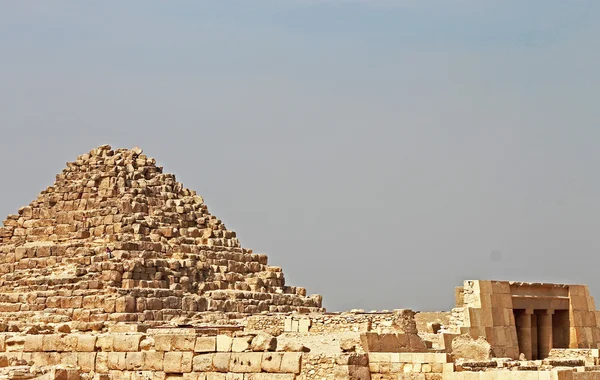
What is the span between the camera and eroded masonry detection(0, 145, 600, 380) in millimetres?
22172

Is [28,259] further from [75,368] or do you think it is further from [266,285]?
[75,368]

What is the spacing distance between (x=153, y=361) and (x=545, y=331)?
11113 mm

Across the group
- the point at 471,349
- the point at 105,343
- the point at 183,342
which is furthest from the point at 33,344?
the point at 471,349

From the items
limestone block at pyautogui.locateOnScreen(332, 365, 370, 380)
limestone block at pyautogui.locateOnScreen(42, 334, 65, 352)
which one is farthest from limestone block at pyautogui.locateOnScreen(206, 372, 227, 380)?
limestone block at pyautogui.locateOnScreen(42, 334, 65, 352)

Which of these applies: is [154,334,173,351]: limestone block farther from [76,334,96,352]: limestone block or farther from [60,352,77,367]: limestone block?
[60,352,77,367]: limestone block

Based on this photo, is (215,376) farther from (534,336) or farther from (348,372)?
(534,336)

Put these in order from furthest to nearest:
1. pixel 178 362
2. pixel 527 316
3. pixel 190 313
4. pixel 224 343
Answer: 1. pixel 190 313
2. pixel 527 316
3. pixel 178 362
4. pixel 224 343

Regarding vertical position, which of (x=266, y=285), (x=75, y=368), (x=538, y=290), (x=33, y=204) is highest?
(x=33, y=204)

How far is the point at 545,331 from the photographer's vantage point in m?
31.3

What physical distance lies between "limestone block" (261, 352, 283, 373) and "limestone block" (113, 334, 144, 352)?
9.77 feet

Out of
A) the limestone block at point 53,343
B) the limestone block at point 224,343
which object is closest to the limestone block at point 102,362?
the limestone block at point 53,343

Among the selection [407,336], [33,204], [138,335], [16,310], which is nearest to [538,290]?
[407,336]

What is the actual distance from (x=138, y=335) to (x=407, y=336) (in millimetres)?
4638

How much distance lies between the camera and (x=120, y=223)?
51.0 m
